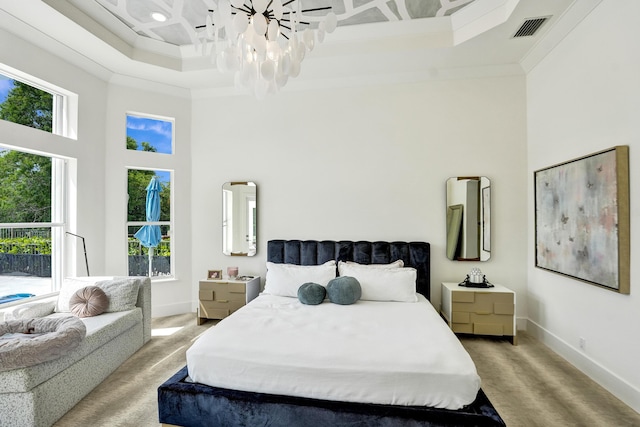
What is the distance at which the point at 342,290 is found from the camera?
3035mm

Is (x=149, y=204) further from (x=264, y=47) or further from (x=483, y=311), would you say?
(x=483, y=311)

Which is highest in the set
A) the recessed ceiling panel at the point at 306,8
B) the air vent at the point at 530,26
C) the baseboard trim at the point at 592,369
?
the recessed ceiling panel at the point at 306,8

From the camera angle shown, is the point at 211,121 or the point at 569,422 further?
the point at 211,121

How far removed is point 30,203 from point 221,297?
7.44 ft

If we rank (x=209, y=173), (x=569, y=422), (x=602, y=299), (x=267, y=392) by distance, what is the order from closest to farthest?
(x=267, y=392) < (x=569, y=422) < (x=602, y=299) < (x=209, y=173)

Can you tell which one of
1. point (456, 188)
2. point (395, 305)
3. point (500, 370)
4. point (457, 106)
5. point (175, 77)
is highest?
point (175, 77)

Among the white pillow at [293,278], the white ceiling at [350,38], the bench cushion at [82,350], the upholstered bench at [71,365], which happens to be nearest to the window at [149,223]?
the upholstered bench at [71,365]

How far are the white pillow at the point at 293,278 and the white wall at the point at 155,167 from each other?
1.63 meters

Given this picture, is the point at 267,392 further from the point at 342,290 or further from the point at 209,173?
the point at 209,173

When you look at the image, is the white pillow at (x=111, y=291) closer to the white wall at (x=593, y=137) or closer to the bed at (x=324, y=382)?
the bed at (x=324, y=382)

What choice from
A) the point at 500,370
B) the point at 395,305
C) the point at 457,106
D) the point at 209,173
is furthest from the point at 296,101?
the point at 500,370

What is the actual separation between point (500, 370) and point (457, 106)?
2956 millimetres

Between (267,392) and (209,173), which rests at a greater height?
(209,173)

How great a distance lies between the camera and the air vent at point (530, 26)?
2867mm
